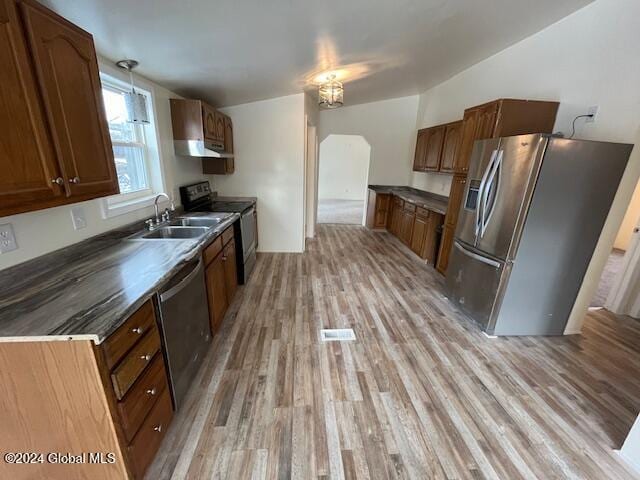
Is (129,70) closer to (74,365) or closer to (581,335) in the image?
(74,365)

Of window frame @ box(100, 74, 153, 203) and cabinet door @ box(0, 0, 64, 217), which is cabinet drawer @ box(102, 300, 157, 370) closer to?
cabinet door @ box(0, 0, 64, 217)

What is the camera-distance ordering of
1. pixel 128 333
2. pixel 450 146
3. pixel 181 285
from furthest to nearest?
pixel 450 146 → pixel 181 285 → pixel 128 333

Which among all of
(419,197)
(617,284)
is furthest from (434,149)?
(617,284)

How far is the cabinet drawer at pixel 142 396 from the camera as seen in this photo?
3.90ft

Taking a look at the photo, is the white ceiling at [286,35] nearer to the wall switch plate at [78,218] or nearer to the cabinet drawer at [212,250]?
the wall switch plate at [78,218]

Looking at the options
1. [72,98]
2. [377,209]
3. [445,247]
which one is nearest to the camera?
[72,98]

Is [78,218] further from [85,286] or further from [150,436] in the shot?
[150,436]

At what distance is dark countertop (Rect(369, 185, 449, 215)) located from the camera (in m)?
4.31

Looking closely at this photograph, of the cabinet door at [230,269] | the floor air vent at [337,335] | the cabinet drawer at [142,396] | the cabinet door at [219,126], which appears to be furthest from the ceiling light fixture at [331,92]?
the cabinet drawer at [142,396]

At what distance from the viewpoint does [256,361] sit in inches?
87.5

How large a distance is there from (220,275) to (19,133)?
1678mm

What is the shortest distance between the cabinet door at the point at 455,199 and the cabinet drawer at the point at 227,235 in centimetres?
272

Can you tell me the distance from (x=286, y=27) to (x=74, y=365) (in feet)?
7.54

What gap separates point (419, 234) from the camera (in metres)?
4.62
